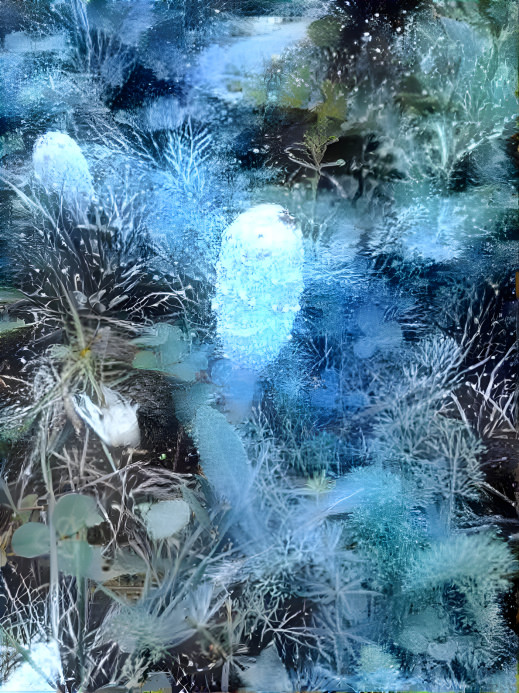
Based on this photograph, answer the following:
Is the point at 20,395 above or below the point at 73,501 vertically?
above

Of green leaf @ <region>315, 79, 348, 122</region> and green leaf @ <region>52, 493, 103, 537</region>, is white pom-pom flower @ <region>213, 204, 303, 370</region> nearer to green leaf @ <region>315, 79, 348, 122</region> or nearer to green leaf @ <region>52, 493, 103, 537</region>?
green leaf @ <region>315, 79, 348, 122</region>

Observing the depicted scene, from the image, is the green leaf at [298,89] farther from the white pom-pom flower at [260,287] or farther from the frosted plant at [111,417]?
the frosted plant at [111,417]

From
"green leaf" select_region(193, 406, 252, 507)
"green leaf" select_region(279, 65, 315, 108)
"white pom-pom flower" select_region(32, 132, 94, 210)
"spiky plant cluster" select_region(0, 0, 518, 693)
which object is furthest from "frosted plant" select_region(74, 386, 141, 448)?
"green leaf" select_region(279, 65, 315, 108)

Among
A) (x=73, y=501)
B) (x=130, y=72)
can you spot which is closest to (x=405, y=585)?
(x=73, y=501)

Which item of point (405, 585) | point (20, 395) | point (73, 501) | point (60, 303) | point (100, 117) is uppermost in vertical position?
point (100, 117)

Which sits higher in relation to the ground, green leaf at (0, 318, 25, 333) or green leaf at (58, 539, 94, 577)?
green leaf at (0, 318, 25, 333)

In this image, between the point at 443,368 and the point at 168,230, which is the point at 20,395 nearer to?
the point at 168,230

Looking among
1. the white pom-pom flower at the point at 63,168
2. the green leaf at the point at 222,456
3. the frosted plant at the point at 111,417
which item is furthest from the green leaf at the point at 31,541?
the white pom-pom flower at the point at 63,168
